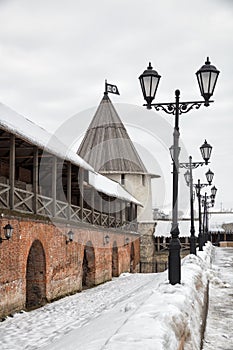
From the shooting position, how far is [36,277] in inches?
582

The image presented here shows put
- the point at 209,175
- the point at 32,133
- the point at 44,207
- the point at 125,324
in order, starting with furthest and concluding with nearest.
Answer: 1. the point at 209,175
2. the point at 44,207
3. the point at 32,133
4. the point at 125,324

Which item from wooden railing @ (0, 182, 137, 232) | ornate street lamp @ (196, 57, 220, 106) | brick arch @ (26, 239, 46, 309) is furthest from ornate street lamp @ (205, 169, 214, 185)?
ornate street lamp @ (196, 57, 220, 106)

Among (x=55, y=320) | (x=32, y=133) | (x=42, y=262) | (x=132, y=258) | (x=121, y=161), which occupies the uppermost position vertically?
(x=121, y=161)

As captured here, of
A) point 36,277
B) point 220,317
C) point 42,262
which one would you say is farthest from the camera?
point 42,262

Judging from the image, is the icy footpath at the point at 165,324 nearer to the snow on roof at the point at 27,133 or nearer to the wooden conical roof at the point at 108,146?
the snow on roof at the point at 27,133

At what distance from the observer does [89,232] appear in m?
20.7

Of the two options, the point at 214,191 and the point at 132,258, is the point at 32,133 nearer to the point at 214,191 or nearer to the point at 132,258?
the point at 214,191

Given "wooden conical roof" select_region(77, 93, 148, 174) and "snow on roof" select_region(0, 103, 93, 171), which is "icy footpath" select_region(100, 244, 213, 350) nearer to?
"snow on roof" select_region(0, 103, 93, 171)

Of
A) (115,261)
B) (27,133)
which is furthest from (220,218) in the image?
(27,133)

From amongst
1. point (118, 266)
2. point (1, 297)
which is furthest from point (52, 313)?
point (118, 266)

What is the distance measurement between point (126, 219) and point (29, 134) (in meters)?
20.5

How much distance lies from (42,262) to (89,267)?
6771mm

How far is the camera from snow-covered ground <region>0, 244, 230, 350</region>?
4504 millimetres

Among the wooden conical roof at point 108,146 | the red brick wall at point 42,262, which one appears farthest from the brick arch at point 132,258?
the red brick wall at point 42,262
